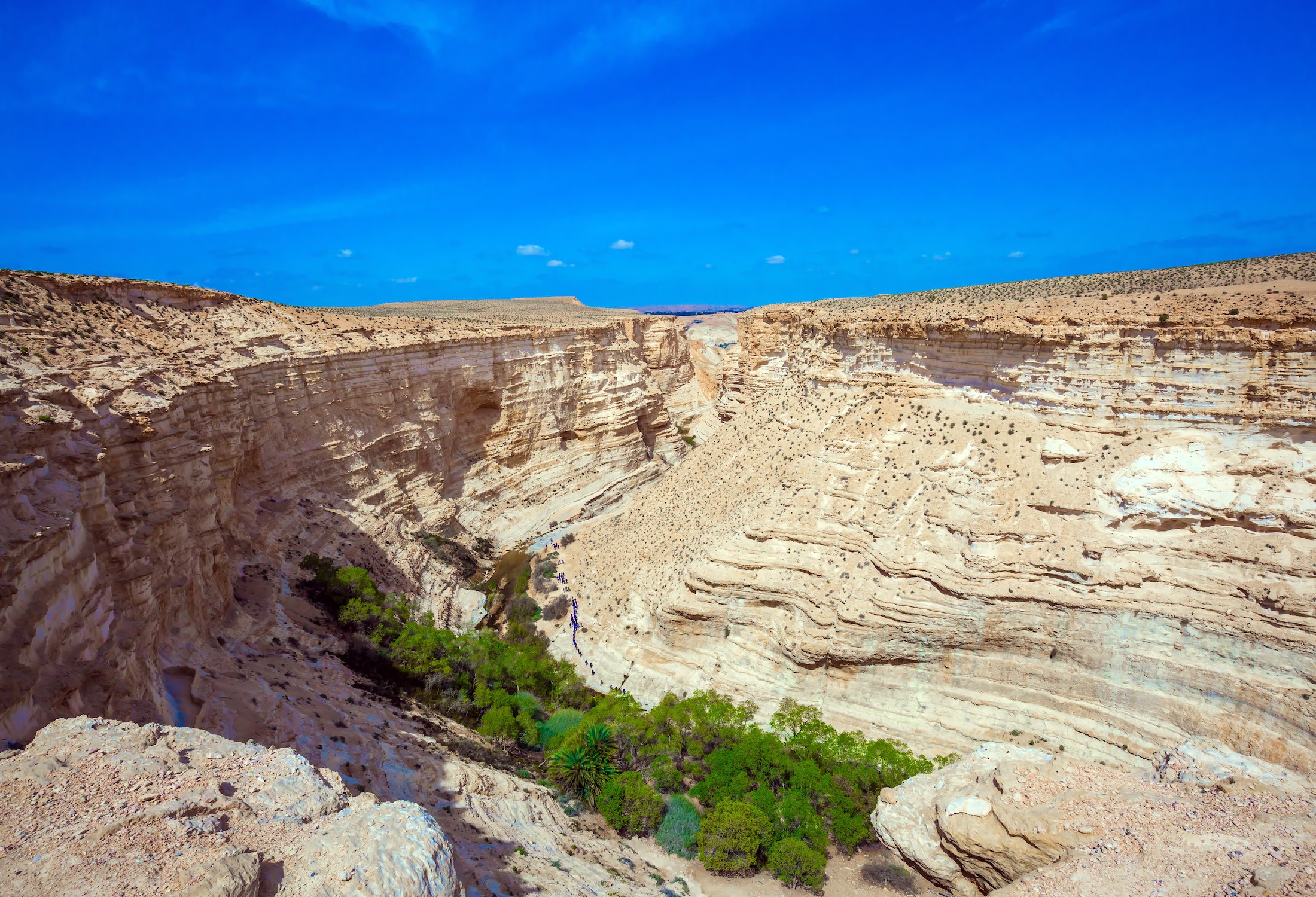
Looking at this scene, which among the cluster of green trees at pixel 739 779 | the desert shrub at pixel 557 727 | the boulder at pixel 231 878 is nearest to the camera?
the boulder at pixel 231 878

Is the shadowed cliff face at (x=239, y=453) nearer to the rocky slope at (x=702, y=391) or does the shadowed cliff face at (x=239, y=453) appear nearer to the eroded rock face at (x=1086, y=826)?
the rocky slope at (x=702, y=391)

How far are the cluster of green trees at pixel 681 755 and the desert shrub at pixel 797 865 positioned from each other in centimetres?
2

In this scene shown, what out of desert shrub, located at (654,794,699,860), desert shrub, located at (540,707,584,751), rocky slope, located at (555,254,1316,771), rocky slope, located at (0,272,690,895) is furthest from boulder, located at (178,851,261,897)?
rocky slope, located at (555,254,1316,771)

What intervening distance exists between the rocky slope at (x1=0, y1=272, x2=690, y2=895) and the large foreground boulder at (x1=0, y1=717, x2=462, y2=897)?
1846 millimetres

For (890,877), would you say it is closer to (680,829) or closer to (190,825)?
(680,829)

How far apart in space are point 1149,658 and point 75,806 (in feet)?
59.7

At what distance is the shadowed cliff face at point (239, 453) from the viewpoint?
1009cm

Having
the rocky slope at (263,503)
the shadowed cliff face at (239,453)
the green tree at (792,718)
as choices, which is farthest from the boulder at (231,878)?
the green tree at (792,718)

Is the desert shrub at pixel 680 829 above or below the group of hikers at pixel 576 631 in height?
below

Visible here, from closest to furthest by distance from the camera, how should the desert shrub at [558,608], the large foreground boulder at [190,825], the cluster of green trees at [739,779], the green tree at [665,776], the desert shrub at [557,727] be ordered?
1. the large foreground boulder at [190,825]
2. the cluster of green trees at [739,779]
3. the green tree at [665,776]
4. the desert shrub at [557,727]
5. the desert shrub at [558,608]

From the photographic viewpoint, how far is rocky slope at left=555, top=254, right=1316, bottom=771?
1429cm

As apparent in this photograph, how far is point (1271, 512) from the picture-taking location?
1424 cm

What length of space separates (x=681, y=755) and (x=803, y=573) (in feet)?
19.0

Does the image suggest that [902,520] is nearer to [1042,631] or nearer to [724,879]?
[1042,631]
